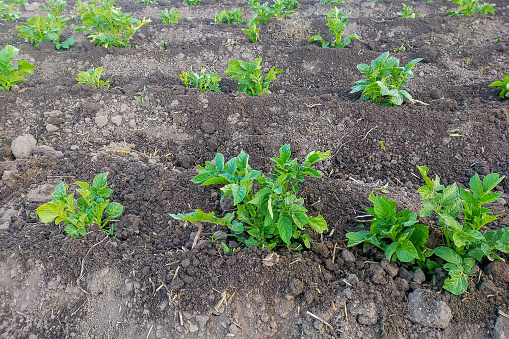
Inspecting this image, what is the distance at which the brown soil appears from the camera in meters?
2.15

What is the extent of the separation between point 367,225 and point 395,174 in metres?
1.04

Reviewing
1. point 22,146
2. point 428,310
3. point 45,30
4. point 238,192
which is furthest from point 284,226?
point 45,30

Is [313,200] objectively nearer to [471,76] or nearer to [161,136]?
[161,136]

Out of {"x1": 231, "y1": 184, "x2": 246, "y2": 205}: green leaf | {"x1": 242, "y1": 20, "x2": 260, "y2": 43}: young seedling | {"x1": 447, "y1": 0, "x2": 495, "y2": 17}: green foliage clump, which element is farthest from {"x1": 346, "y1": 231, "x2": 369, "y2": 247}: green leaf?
{"x1": 447, "y1": 0, "x2": 495, "y2": 17}: green foliage clump

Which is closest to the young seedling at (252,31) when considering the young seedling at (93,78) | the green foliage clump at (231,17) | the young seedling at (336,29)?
the young seedling at (336,29)

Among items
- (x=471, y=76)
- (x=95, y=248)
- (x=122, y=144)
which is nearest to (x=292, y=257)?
(x=95, y=248)

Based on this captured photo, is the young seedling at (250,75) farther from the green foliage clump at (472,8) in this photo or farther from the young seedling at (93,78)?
the green foliage clump at (472,8)

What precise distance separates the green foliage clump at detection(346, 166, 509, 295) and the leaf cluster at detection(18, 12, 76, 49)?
5.56 meters

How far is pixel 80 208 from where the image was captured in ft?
8.57

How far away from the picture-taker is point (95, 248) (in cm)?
252

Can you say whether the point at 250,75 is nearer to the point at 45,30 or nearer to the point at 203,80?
the point at 203,80

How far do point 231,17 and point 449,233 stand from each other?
19.5 ft

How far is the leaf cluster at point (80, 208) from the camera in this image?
2436mm

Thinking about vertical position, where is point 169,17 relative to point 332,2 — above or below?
below
